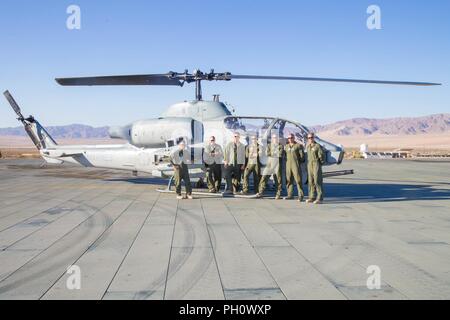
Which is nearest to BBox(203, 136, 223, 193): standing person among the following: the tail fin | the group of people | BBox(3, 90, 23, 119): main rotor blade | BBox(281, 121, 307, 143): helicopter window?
the group of people

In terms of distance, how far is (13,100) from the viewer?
16359mm

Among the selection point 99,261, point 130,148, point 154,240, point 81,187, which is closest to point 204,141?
point 130,148

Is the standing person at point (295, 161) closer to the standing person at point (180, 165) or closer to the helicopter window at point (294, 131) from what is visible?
the helicopter window at point (294, 131)

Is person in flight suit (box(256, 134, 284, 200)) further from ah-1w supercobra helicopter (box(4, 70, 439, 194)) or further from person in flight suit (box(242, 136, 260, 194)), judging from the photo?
ah-1w supercobra helicopter (box(4, 70, 439, 194))

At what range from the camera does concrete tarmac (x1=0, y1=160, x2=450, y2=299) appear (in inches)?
173

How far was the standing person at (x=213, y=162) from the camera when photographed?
1208 centimetres

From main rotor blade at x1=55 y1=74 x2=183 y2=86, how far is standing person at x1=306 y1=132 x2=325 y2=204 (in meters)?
4.48

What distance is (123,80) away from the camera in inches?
472

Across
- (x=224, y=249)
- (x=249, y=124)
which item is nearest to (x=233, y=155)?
(x=249, y=124)

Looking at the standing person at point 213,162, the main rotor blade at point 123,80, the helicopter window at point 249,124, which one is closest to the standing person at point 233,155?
the standing person at point 213,162

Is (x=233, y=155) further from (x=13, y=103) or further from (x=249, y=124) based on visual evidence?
(x=13, y=103)
